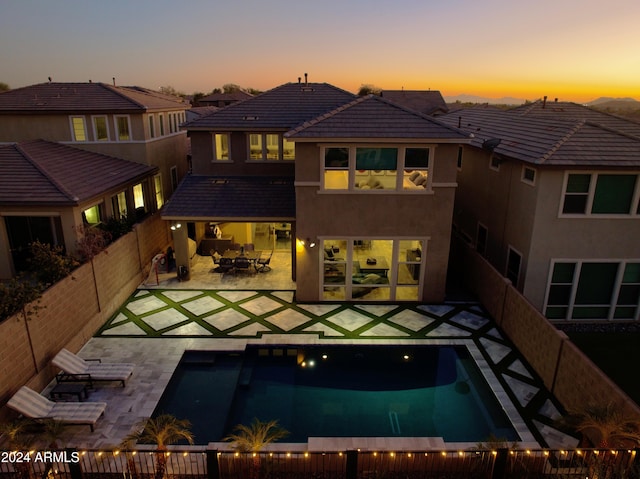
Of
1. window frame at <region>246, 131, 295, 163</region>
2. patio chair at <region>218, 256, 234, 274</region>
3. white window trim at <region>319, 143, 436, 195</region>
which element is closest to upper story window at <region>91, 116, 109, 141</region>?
window frame at <region>246, 131, 295, 163</region>

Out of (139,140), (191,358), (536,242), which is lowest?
(191,358)

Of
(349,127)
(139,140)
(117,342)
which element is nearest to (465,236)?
(349,127)

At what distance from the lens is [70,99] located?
1928 cm

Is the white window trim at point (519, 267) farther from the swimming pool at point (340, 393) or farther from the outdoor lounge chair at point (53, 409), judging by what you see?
the outdoor lounge chair at point (53, 409)

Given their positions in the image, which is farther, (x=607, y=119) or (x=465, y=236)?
(x=465, y=236)

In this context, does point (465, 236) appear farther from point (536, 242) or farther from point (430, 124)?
point (430, 124)

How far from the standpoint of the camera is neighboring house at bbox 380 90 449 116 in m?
48.6

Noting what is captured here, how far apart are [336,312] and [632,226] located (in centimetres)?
1023

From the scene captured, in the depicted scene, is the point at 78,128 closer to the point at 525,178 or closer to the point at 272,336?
the point at 272,336

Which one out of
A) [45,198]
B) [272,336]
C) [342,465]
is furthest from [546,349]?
[45,198]

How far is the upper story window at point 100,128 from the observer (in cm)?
1927

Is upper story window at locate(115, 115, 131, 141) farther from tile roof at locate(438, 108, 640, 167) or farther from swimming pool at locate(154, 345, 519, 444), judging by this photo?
tile roof at locate(438, 108, 640, 167)

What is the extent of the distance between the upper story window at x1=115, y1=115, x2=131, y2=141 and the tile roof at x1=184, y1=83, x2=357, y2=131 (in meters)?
4.07

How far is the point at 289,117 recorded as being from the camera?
17.9m
